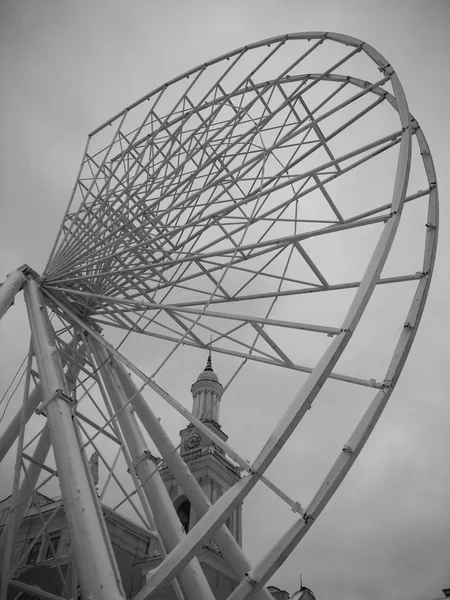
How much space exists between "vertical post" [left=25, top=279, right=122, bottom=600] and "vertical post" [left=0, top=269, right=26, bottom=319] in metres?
1.26

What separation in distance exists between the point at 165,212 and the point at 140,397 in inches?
233

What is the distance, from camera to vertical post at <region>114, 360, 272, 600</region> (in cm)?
1448

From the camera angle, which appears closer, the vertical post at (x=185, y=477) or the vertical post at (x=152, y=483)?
the vertical post at (x=152, y=483)

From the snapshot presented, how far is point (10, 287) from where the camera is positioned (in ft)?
59.2

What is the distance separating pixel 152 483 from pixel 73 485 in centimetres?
474

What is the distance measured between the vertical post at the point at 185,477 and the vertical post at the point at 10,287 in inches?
149

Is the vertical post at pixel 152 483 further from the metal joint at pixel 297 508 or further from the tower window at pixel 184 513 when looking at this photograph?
the tower window at pixel 184 513

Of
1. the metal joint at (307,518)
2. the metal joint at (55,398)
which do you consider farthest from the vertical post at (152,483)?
the metal joint at (307,518)

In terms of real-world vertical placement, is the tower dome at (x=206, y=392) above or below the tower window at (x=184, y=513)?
above

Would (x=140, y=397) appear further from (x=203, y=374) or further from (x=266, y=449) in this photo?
→ (x=203, y=374)

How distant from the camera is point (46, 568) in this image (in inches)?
1164

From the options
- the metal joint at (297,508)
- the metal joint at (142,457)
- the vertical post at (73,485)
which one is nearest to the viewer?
the metal joint at (297,508)

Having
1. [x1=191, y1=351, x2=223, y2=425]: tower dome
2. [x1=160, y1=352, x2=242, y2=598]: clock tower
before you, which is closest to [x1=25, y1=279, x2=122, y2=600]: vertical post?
[x1=160, y1=352, x2=242, y2=598]: clock tower

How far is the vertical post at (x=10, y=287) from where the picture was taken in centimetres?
1727
